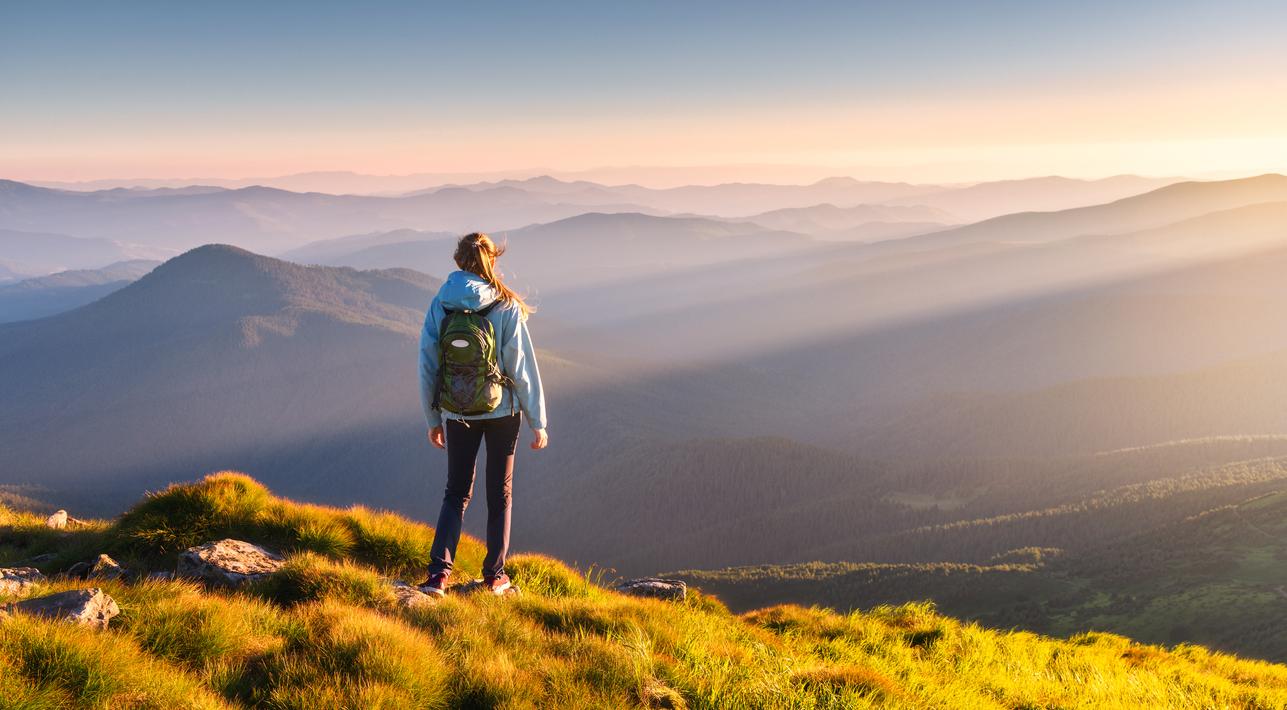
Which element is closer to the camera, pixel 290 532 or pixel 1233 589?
pixel 290 532

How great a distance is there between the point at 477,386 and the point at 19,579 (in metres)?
4.87

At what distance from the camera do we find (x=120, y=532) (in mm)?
8250

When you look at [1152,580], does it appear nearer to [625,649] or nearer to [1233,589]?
[1233,589]

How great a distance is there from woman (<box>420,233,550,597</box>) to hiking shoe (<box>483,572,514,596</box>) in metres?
0.01

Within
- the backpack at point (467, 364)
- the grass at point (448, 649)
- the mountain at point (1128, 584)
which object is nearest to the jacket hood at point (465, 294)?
the backpack at point (467, 364)

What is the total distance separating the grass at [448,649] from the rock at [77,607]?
0.44 feet

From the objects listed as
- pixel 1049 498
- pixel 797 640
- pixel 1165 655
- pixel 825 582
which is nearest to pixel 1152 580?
pixel 825 582

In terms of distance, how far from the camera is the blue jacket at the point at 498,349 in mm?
7371

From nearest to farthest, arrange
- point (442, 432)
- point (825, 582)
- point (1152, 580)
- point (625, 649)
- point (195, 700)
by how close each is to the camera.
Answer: point (195, 700), point (625, 649), point (442, 432), point (1152, 580), point (825, 582)

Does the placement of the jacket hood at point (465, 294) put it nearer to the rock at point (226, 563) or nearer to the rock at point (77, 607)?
the rock at point (226, 563)

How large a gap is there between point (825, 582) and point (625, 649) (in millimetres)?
120824

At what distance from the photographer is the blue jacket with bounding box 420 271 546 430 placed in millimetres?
7371

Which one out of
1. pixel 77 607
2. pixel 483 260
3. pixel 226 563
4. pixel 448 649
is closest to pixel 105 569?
pixel 226 563

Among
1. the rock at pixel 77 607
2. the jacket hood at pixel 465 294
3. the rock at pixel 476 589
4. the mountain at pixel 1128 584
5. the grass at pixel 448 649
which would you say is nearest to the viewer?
the grass at pixel 448 649
